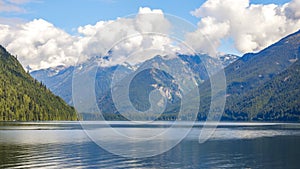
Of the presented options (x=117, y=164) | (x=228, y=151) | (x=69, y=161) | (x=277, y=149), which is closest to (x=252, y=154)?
(x=228, y=151)

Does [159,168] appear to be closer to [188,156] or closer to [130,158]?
[130,158]

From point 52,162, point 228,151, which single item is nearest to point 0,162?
point 52,162

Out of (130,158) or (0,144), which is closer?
(130,158)

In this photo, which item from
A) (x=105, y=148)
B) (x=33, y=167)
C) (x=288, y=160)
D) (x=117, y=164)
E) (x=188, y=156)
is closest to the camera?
(x=33, y=167)

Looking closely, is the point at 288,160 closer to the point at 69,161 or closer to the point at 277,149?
the point at 277,149

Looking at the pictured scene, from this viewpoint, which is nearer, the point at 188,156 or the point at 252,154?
the point at 188,156

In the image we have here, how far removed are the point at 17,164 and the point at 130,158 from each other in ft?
58.7

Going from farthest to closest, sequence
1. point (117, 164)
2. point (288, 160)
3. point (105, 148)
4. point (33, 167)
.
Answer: point (105, 148)
point (288, 160)
point (117, 164)
point (33, 167)

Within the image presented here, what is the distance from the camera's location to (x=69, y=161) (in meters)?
67.8

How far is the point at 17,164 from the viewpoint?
62875 mm

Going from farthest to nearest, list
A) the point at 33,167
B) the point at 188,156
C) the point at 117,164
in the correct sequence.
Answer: the point at 188,156 → the point at 117,164 → the point at 33,167

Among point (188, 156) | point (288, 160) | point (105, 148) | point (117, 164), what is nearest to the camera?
point (117, 164)

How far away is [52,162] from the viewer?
2613 inches

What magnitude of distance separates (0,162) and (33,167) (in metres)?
6.66
